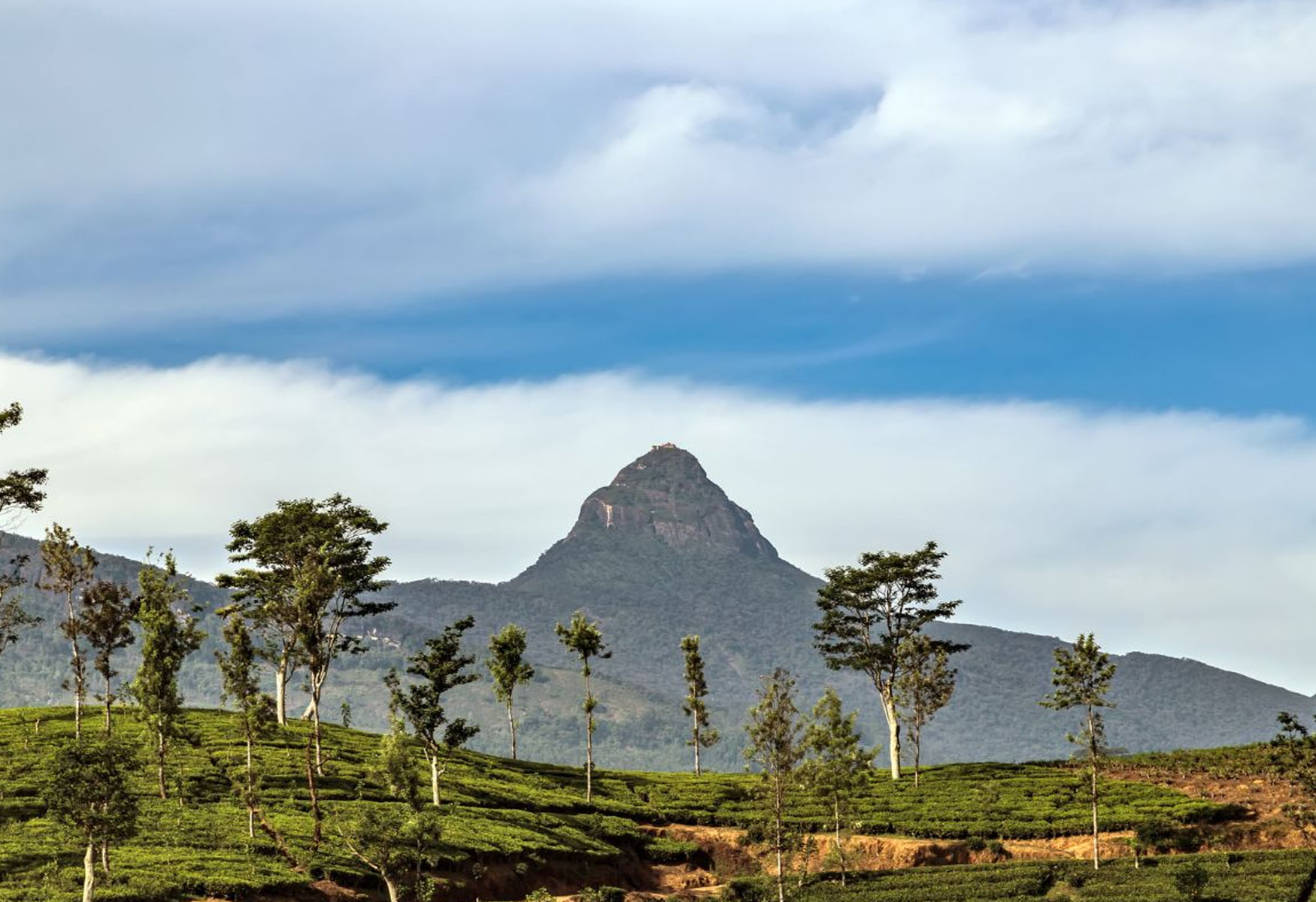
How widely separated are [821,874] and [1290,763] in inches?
1259

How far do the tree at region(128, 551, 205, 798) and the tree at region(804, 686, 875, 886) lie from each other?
106ft

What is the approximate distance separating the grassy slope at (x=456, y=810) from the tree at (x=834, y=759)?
1006 centimetres

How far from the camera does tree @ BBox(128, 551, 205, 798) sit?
65.9 m

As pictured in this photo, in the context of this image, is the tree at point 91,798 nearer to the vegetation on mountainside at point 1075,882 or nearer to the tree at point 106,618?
the vegetation on mountainside at point 1075,882

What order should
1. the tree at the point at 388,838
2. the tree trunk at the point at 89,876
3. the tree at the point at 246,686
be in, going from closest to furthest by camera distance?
the tree trunk at the point at 89,876 → the tree at the point at 388,838 → the tree at the point at 246,686

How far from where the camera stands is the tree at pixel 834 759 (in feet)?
218

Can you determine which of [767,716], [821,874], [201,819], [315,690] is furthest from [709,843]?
[201,819]

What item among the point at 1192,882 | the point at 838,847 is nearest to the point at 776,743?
the point at 838,847

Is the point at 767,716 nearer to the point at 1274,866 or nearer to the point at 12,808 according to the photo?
the point at 1274,866

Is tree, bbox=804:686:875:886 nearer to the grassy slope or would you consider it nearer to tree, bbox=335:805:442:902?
the grassy slope

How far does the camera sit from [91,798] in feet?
161

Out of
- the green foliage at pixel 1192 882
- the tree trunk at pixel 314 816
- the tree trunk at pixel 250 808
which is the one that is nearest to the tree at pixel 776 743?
the green foliage at pixel 1192 882

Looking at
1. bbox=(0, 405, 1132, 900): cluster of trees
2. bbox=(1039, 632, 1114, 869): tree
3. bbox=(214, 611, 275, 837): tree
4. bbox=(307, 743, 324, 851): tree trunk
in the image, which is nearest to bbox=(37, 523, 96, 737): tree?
bbox=(0, 405, 1132, 900): cluster of trees

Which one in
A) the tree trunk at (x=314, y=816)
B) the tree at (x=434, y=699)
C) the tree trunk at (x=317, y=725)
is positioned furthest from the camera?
the tree at (x=434, y=699)
